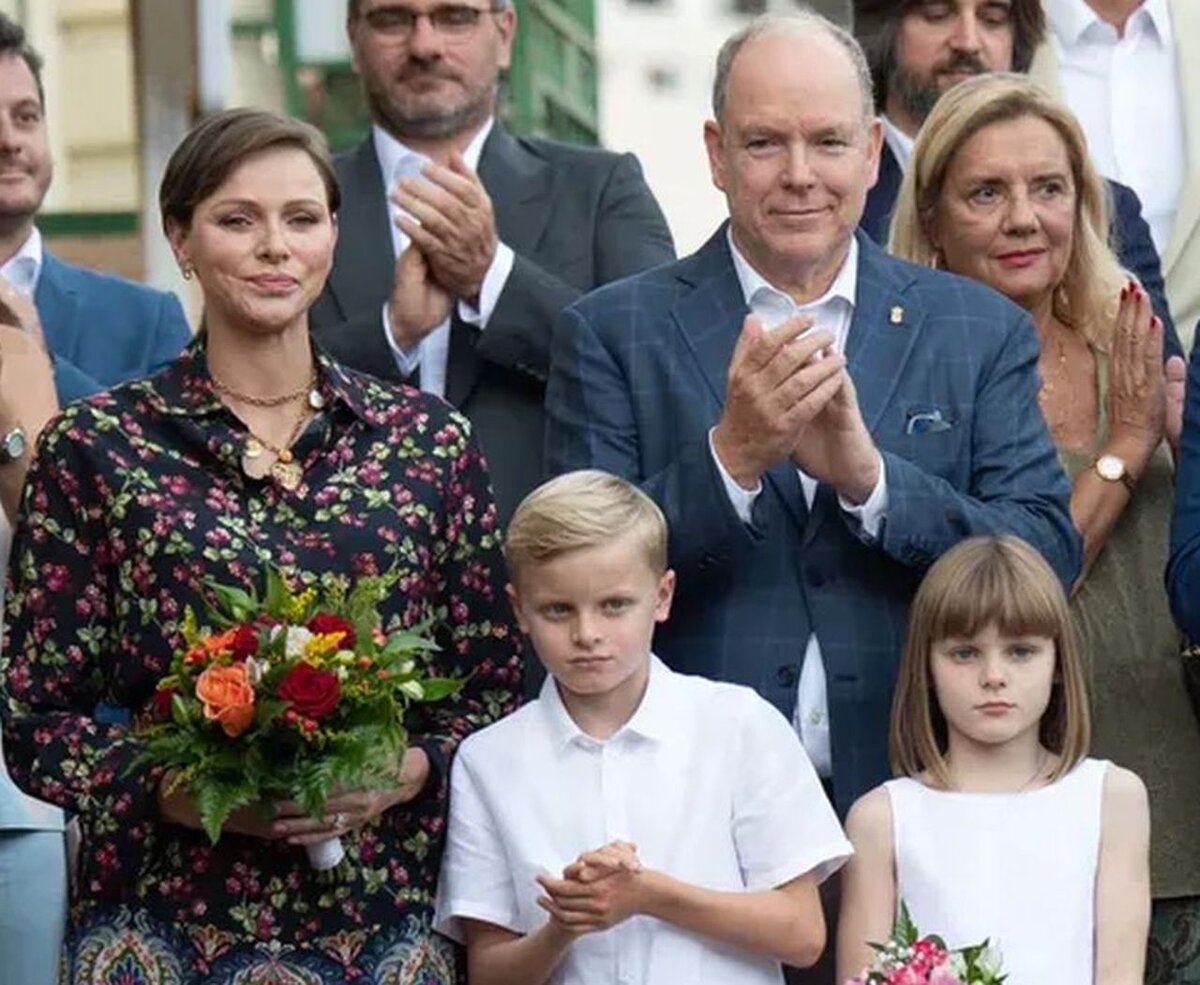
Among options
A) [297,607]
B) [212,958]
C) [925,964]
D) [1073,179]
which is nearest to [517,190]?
[1073,179]

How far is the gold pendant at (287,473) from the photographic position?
21.5 ft

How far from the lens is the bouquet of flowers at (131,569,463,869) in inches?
241

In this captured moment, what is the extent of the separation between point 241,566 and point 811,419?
101 cm

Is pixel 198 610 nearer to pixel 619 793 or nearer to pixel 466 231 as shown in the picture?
pixel 619 793

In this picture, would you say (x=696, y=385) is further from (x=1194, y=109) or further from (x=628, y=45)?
(x=628, y=45)

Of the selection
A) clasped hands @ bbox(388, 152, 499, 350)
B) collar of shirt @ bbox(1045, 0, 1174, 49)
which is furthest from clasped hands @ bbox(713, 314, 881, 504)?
collar of shirt @ bbox(1045, 0, 1174, 49)

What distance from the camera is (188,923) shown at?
6.36m

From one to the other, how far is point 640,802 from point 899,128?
8.32 feet

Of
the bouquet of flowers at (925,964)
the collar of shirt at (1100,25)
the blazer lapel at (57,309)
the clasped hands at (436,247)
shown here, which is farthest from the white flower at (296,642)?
the collar of shirt at (1100,25)

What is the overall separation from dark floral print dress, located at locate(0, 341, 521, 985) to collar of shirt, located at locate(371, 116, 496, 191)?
1565 mm

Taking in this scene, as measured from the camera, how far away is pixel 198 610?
21.1 feet

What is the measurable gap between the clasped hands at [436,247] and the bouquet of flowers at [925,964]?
1906 mm

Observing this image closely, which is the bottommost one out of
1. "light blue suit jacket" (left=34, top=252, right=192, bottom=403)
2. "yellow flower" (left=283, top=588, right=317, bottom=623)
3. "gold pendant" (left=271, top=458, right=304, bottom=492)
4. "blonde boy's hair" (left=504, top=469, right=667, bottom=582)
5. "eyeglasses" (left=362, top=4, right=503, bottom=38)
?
"yellow flower" (left=283, top=588, right=317, bottom=623)

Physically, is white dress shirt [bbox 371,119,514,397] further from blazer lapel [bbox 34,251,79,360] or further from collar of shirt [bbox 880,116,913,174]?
collar of shirt [bbox 880,116,913,174]
